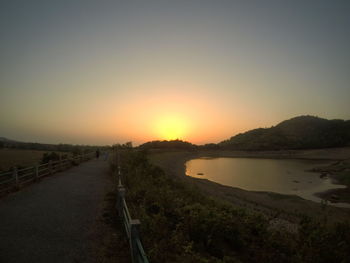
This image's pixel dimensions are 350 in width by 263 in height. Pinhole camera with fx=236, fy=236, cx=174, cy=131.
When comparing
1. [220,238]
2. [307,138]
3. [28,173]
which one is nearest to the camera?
[220,238]

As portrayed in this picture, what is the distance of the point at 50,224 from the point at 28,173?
343 inches

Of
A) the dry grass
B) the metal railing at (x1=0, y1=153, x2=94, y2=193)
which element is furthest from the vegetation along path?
the dry grass

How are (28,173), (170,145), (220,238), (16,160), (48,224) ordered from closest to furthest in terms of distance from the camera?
(48,224), (220,238), (28,173), (16,160), (170,145)

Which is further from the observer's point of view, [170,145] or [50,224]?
[170,145]

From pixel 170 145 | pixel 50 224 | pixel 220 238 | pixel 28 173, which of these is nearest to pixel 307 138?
pixel 170 145

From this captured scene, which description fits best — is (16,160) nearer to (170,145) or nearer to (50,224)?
(50,224)

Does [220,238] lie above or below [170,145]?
below

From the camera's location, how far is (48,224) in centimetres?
784

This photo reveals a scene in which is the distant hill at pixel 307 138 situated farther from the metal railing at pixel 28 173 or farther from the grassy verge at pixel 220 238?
the grassy verge at pixel 220 238

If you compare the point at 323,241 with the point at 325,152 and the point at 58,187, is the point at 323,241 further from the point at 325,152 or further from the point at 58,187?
the point at 325,152

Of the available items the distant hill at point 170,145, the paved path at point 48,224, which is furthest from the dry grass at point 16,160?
the distant hill at point 170,145

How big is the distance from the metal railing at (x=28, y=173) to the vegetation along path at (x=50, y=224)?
0.80 metres

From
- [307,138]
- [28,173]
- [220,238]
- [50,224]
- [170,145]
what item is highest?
[307,138]

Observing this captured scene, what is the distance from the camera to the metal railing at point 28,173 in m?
13.0
